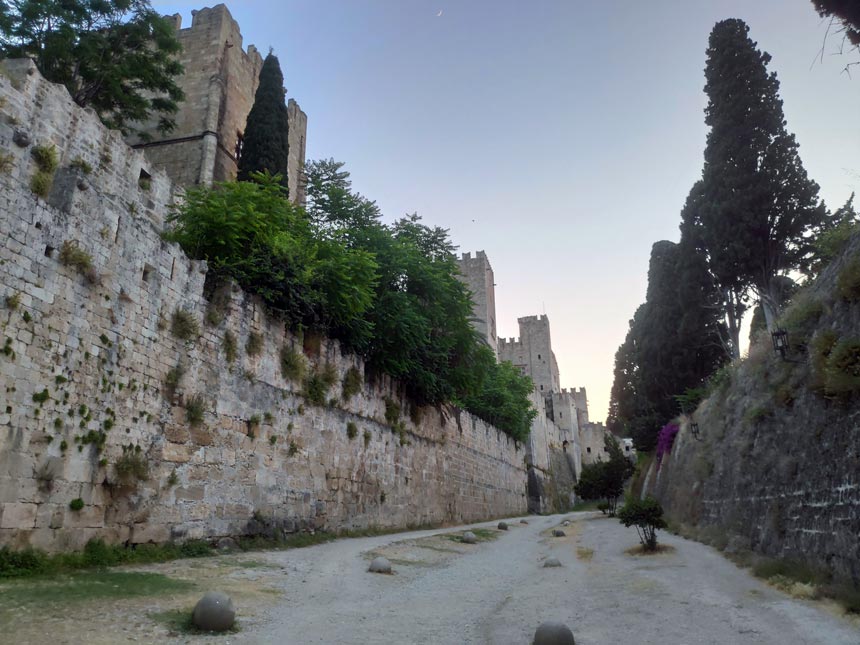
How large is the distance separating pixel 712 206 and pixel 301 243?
1575 cm

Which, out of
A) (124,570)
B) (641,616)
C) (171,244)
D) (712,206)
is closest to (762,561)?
(641,616)

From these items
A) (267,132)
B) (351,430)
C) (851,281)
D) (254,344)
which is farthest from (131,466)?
(267,132)

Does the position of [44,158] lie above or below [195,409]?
above

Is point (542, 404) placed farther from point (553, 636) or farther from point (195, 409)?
point (553, 636)

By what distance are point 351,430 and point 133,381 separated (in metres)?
7.21

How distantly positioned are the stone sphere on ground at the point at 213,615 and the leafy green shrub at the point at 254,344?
7.03 metres

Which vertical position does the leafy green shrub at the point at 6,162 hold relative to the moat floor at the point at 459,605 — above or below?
above

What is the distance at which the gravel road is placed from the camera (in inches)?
220

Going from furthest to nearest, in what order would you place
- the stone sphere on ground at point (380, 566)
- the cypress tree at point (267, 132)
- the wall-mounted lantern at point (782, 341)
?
1. the cypress tree at point (267, 132)
2. the wall-mounted lantern at point (782, 341)
3. the stone sphere on ground at point (380, 566)

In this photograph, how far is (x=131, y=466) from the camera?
339 inches

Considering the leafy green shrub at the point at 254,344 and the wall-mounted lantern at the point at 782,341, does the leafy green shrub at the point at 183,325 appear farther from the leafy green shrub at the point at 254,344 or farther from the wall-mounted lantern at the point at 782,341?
the wall-mounted lantern at the point at 782,341

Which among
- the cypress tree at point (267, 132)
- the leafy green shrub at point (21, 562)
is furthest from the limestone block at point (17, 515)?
the cypress tree at point (267, 132)

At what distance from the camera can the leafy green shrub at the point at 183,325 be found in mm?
10062

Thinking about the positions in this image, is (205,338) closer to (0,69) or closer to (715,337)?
(0,69)
